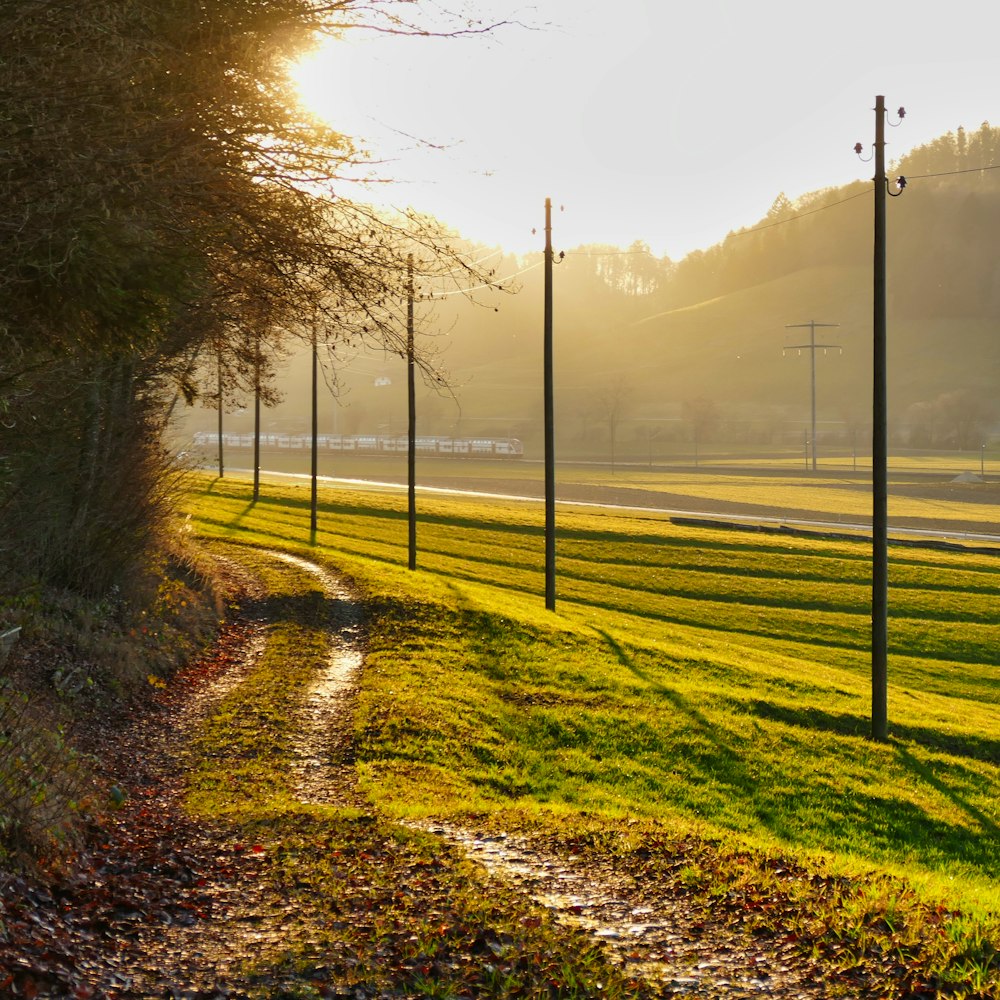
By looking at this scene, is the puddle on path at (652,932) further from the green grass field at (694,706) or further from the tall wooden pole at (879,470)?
the tall wooden pole at (879,470)

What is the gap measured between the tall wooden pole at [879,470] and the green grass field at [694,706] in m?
0.98

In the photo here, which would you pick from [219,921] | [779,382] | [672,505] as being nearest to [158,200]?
[219,921]

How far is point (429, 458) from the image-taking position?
111625 mm

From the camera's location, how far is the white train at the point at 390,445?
366 ft

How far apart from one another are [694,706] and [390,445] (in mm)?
101584

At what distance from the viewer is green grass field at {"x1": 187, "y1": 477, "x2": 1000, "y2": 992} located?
12.7 m

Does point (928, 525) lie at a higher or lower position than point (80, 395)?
lower

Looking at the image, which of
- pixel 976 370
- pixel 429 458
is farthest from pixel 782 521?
pixel 976 370

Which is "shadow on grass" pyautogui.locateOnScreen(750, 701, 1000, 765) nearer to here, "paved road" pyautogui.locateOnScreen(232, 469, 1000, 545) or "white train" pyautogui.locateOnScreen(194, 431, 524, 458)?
"paved road" pyautogui.locateOnScreen(232, 469, 1000, 545)

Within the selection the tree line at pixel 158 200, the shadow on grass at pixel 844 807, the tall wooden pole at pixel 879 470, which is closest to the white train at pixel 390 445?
the tall wooden pole at pixel 879 470

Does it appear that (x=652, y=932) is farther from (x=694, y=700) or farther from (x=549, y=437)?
(x=549, y=437)

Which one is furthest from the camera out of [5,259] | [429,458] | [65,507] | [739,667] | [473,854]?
[429,458]

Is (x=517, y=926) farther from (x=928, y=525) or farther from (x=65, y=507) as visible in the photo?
(x=928, y=525)

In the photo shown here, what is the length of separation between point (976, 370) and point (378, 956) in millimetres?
180514
